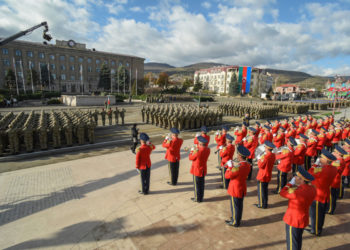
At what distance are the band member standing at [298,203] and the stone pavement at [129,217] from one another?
64 cm

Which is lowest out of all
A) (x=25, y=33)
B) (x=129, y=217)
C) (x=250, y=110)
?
(x=129, y=217)

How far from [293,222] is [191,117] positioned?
11699 millimetres

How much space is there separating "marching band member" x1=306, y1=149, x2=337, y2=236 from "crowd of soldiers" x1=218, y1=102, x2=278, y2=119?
18007 mm

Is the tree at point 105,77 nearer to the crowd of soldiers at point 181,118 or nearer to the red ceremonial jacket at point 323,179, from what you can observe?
the crowd of soldiers at point 181,118

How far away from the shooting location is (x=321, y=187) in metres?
3.88

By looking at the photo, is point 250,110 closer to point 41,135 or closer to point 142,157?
point 142,157

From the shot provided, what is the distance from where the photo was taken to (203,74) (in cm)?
10469

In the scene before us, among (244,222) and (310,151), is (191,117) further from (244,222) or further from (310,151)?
(244,222)

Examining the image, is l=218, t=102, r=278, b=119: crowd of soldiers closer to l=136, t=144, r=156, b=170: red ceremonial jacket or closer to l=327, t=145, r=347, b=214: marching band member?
l=327, t=145, r=347, b=214: marching band member

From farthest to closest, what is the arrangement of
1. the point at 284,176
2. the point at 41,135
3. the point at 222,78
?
the point at 222,78 → the point at 41,135 → the point at 284,176

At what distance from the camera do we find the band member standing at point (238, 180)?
3891mm

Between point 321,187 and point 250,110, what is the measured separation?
1925 cm

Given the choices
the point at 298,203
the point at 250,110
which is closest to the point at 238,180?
the point at 298,203

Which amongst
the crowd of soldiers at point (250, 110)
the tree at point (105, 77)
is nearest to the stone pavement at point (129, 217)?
the crowd of soldiers at point (250, 110)
